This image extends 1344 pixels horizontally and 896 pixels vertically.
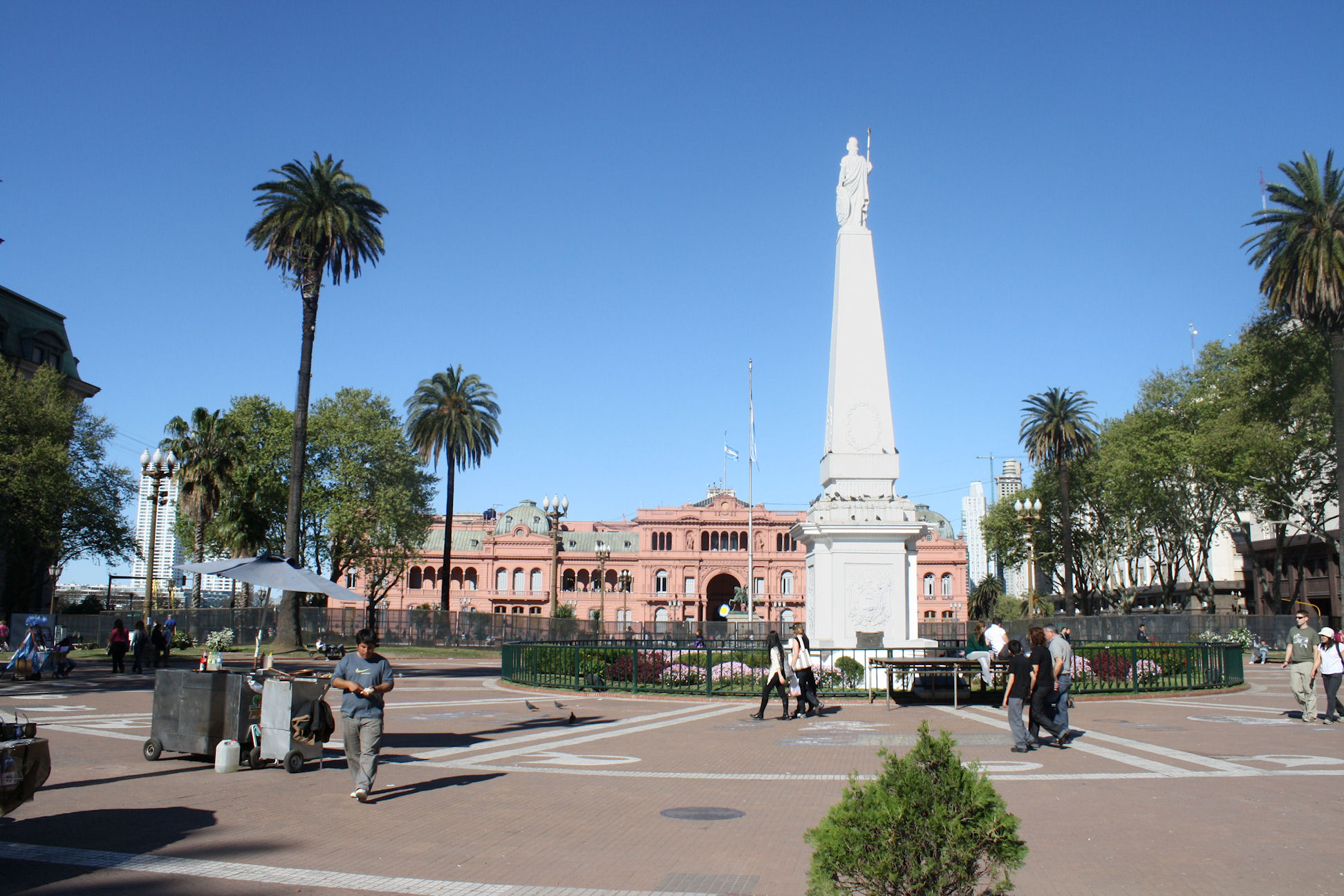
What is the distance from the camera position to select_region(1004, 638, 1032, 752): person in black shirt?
12.1 metres

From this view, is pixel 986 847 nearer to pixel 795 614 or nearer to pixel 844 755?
pixel 844 755

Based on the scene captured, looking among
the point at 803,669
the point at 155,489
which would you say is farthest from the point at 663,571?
the point at 803,669

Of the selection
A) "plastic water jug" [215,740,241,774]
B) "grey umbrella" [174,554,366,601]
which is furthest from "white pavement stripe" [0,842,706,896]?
"grey umbrella" [174,554,366,601]

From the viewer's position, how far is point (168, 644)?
28.8m

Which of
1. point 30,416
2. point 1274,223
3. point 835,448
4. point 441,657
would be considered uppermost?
point 1274,223

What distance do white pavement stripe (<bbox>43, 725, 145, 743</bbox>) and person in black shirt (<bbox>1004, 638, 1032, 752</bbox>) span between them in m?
11.2

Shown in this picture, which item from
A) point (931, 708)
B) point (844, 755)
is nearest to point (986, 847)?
point (844, 755)

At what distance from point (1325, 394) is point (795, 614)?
58163 mm

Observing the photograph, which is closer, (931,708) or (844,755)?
(844,755)

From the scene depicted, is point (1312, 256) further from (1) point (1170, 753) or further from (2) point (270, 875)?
(2) point (270, 875)

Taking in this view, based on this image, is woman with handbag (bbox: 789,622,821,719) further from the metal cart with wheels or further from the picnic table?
the metal cart with wheels

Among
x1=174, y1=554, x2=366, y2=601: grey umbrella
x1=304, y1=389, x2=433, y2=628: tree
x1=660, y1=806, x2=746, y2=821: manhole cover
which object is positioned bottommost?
x1=660, y1=806, x2=746, y2=821: manhole cover

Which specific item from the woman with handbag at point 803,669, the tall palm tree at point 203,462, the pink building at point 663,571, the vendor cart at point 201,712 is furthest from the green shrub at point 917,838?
the pink building at point 663,571

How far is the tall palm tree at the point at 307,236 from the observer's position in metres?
32.5
